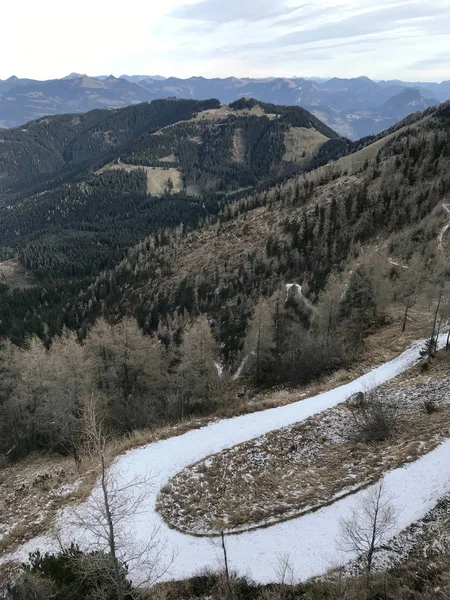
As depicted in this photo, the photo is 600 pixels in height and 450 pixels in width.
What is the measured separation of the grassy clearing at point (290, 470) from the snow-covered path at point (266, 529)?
60 centimetres

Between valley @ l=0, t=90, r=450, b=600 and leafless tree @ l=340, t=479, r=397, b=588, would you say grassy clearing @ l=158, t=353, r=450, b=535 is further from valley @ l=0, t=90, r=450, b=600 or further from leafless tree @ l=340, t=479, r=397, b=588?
leafless tree @ l=340, t=479, r=397, b=588

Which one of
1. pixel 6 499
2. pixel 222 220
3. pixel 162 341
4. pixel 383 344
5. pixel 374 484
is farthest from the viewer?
pixel 222 220

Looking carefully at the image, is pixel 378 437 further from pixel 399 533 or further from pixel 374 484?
pixel 399 533

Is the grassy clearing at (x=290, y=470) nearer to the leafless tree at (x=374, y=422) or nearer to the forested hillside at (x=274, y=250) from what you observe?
the leafless tree at (x=374, y=422)

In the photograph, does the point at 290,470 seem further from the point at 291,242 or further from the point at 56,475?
the point at 291,242

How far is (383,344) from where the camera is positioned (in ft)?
158

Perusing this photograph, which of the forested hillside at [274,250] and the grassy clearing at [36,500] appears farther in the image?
the forested hillside at [274,250]

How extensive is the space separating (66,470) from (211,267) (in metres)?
106

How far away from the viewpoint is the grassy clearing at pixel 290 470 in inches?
793

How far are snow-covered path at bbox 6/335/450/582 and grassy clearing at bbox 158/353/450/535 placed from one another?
60 centimetres

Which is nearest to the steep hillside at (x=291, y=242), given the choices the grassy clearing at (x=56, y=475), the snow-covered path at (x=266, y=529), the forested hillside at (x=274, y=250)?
the forested hillside at (x=274, y=250)

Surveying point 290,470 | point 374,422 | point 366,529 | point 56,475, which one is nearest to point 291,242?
Result: point 374,422

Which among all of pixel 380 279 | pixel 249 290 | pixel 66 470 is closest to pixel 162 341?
pixel 249 290

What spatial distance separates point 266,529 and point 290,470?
18.2ft
